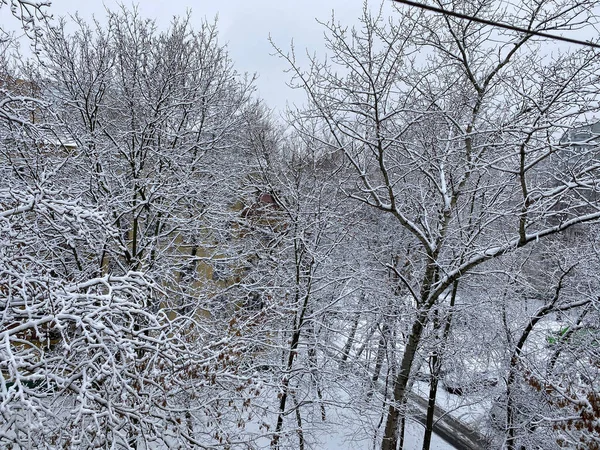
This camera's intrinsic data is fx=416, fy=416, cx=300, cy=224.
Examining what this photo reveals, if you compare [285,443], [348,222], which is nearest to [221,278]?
[348,222]

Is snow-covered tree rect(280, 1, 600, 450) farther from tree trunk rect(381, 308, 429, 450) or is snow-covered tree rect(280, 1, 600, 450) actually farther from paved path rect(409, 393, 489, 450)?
paved path rect(409, 393, 489, 450)

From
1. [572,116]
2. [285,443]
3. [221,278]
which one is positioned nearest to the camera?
[572,116]

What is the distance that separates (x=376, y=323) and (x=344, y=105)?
530 cm

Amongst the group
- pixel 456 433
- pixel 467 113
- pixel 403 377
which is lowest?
pixel 456 433

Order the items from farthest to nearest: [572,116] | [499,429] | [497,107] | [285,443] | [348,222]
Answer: [348,222] < [499,429] < [285,443] < [497,107] < [572,116]

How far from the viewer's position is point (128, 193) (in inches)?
321

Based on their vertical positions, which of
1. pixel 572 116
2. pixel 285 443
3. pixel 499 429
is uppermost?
pixel 572 116

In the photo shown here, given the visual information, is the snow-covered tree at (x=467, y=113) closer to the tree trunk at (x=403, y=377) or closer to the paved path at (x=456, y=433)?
the tree trunk at (x=403, y=377)

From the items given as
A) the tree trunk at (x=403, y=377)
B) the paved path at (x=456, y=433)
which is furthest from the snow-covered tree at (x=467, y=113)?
the paved path at (x=456, y=433)

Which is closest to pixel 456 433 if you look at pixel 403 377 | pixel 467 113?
pixel 403 377

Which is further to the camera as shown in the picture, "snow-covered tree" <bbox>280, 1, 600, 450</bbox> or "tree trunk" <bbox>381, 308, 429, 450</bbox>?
"tree trunk" <bbox>381, 308, 429, 450</bbox>

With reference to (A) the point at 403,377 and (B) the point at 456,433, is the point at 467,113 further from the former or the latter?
(B) the point at 456,433

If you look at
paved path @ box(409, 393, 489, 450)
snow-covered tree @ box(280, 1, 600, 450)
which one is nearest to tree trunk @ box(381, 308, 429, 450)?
snow-covered tree @ box(280, 1, 600, 450)

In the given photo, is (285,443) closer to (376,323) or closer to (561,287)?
(376,323)
